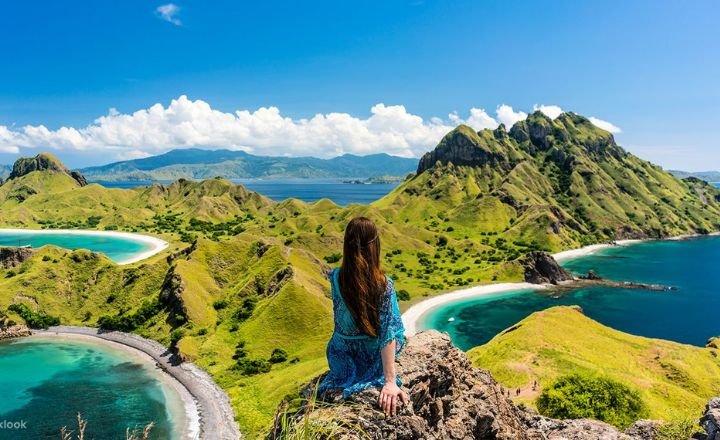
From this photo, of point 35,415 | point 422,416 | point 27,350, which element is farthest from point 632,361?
point 27,350

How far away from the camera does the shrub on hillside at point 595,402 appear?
53.2 metres

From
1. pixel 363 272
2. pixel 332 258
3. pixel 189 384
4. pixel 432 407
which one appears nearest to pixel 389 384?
pixel 363 272

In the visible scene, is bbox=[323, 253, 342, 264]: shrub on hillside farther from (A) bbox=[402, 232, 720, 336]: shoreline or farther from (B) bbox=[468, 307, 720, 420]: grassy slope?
(B) bbox=[468, 307, 720, 420]: grassy slope

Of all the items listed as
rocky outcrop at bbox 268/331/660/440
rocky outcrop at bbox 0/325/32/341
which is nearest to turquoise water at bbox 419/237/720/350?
rocky outcrop at bbox 268/331/660/440

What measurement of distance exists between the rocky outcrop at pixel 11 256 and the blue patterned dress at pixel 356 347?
159 m

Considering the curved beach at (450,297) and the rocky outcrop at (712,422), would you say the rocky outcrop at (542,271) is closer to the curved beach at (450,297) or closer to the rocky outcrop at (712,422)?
the curved beach at (450,297)

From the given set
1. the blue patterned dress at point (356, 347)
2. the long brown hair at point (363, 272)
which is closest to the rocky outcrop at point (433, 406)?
the blue patterned dress at point (356, 347)

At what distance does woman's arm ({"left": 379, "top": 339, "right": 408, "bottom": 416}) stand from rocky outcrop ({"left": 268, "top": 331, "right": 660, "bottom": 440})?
1.08 ft

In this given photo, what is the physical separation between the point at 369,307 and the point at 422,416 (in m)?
4.86

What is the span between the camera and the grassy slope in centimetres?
6975

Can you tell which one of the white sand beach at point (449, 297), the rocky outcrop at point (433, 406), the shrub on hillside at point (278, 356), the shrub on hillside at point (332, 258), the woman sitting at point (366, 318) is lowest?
the white sand beach at point (449, 297)

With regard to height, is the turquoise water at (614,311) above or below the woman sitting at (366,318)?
below

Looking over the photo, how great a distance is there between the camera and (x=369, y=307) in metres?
10.5

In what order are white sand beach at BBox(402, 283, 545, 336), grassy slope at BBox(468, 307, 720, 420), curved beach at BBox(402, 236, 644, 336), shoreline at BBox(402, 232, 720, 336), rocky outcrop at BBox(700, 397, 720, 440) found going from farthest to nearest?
curved beach at BBox(402, 236, 644, 336) → shoreline at BBox(402, 232, 720, 336) → white sand beach at BBox(402, 283, 545, 336) → grassy slope at BBox(468, 307, 720, 420) → rocky outcrop at BBox(700, 397, 720, 440)
